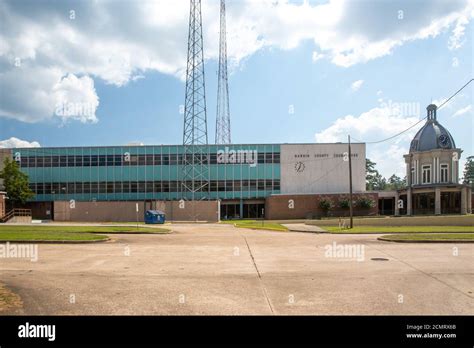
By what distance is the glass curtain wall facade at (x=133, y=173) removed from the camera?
2468 inches

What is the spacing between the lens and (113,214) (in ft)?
171

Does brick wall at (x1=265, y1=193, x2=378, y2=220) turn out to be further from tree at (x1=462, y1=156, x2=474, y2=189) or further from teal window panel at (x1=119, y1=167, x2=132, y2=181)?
tree at (x1=462, y1=156, x2=474, y2=189)

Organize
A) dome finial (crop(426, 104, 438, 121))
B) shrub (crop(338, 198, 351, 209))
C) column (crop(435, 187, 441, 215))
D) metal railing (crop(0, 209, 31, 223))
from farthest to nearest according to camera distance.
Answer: dome finial (crop(426, 104, 438, 121)) → shrub (crop(338, 198, 351, 209)) → column (crop(435, 187, 441, 215)) → metal railing (crop(0, 209, 31, 223))

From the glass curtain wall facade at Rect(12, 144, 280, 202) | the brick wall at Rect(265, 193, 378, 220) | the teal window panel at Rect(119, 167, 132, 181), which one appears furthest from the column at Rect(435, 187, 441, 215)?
the teal window panel at Rect(119, 167, 132, 181)

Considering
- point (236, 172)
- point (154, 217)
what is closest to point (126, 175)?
point (236, 172)

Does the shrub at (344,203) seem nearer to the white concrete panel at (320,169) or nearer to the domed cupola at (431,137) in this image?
the white concrete panel at (320,169)

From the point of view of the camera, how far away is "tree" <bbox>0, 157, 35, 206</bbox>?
55.2m

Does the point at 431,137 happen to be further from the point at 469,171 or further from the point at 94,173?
the point at 469,171

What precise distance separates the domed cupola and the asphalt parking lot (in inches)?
1957
